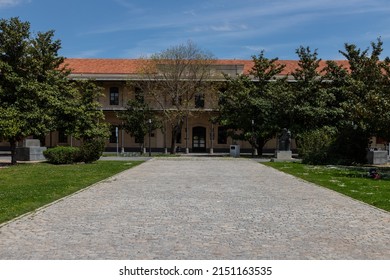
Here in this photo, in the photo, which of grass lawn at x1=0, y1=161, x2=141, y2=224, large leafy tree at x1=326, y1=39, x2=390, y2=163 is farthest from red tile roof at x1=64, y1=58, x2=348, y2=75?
grass lawn at x1=0, y1=161, x2=141, y2=224

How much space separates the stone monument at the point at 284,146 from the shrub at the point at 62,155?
1508cm

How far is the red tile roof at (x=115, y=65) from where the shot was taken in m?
51.0

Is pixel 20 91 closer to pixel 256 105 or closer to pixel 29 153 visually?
pixel 29 153

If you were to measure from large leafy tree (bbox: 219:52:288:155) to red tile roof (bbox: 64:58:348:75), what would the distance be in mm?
9833

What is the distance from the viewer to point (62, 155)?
25.1 metres

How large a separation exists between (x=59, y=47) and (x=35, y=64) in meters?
15.4

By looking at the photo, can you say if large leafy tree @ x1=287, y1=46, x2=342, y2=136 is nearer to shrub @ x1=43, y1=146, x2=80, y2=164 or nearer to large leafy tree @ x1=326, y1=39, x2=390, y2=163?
large leafy tree @ x1=326, y1=39, x2=390, y2=163

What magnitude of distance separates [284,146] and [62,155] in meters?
16.6

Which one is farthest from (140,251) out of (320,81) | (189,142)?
(189,142)

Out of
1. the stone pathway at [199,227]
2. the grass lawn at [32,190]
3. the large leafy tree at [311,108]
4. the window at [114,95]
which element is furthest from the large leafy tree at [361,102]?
the window at [114,95]

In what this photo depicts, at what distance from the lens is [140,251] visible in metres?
5.93

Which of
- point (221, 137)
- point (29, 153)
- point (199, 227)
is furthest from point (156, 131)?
point (199, 227)

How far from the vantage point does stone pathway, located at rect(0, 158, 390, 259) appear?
5.94m

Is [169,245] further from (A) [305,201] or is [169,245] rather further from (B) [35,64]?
(B) [35,64]
